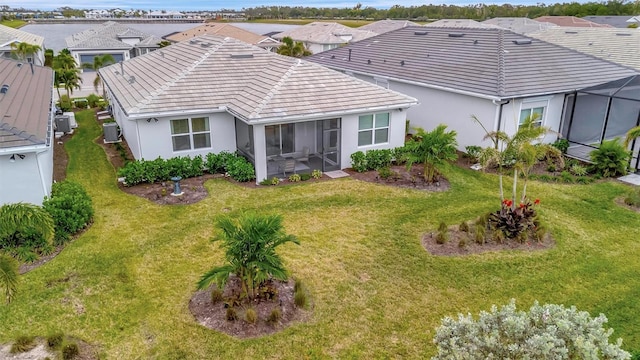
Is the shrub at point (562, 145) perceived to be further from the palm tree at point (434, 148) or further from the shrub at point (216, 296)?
the shrub at point (216, 296)

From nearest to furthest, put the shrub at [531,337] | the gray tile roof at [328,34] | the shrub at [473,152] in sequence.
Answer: the shrub at [531,337], the shrub at [473,152], the gray tile roof at [328,34]

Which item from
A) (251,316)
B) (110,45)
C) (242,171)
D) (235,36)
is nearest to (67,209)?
(242,171)

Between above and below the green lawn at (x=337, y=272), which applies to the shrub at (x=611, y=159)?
above

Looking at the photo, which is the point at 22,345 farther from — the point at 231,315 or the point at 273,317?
the point at 273,317

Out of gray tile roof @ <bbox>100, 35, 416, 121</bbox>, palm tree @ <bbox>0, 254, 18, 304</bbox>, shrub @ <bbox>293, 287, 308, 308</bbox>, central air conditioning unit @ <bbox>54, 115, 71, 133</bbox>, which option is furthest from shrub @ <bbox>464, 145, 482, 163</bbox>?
central air conditioning unit @ <bbox>54, 115, 71, 133</bbox>

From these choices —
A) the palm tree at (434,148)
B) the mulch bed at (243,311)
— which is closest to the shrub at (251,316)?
the mulch bed at (243,311)

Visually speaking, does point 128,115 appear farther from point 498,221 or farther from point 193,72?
point 498,221
